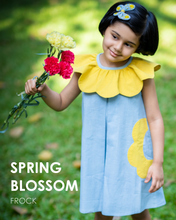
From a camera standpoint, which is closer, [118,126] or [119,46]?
[119,46]

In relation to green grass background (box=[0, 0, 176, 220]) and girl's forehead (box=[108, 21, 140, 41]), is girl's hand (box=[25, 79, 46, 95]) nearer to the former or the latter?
girl's forehead (box=[108, 21, 140, 41])

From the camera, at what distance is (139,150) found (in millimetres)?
1150

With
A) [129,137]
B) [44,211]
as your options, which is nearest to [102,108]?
[129,137]

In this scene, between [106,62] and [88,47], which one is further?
[88,47]

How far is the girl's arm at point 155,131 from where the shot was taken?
112cm

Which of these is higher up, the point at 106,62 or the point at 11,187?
the point at 106,62

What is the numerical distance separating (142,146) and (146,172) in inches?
4.7

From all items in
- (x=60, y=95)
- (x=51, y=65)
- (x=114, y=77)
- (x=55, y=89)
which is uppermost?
(x=51, y=65)

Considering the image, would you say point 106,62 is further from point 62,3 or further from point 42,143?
point 62,3

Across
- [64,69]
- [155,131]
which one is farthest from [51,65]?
[155,131]

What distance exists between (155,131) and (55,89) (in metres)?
1.96

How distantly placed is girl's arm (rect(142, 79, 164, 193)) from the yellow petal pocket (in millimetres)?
37

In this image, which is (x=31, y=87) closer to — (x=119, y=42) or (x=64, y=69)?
(x=64, y=69)

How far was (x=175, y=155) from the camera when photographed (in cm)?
202
